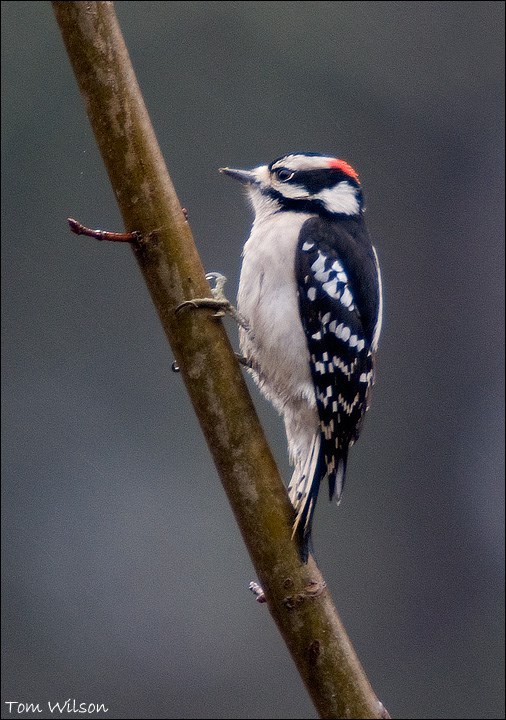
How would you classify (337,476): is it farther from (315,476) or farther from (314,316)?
(314,316)

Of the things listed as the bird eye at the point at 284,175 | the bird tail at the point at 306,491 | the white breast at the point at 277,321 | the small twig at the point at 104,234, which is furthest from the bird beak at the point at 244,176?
the small twig at the point at 104,234

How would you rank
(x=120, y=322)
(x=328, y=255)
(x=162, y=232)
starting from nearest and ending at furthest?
(x=162, y=232)
(x=328, y=255)
(x=120, y=322)

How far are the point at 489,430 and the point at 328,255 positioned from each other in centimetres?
300

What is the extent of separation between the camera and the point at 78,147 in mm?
5160

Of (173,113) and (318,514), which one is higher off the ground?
(173,113)

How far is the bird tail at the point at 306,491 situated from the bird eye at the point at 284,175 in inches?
26.1

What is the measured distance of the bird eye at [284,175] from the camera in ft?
7.83

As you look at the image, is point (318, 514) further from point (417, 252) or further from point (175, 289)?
point (175, 289)

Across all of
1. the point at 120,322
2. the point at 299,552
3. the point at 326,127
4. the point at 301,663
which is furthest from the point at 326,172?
the point at 326,127

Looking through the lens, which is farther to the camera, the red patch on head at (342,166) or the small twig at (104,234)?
the red patch on head at (342,166)

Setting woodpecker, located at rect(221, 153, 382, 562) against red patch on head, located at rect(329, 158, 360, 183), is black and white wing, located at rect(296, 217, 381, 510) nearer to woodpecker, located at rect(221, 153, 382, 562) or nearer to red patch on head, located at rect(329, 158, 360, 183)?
woodpecker, located at rect(221, 153, 382, 562)

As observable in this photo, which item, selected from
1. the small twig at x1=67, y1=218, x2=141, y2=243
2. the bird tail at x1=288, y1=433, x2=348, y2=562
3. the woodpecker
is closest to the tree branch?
the small twig at x1=67, y1=218, x2=141, y2=243

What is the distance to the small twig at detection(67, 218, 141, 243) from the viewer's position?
63.4 inches

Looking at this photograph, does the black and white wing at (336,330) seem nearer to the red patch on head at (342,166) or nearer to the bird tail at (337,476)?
the bird tail at (337,476)
